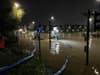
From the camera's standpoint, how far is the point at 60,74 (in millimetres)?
19484

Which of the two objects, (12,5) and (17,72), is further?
(12,5)

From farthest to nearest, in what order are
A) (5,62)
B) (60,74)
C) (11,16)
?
(11,16), (60,74), (5,62)

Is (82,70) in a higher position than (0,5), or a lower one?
lower

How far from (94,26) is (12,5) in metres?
29.7

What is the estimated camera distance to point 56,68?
73.7 feet

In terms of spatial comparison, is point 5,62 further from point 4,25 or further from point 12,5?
point 12,5

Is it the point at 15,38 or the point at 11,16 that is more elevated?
the point at 11,16

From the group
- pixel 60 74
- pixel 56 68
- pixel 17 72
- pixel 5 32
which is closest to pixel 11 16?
pixel 5 32

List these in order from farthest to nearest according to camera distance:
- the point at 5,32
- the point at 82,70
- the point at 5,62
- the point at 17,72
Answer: the point at 5,32 → the point at 82,70 → the point at 5,62 → the point at 17,72

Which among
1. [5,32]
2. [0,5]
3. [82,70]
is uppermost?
[0,5]

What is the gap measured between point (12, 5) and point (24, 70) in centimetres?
2997

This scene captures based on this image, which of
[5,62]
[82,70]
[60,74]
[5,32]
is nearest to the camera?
[5,62]

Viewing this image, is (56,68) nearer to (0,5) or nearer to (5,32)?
(5,32)

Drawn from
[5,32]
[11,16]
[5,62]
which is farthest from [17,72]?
[11,16]
